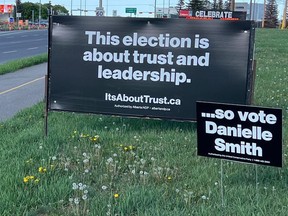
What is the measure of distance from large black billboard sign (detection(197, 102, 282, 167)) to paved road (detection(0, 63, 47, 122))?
5.61 meters

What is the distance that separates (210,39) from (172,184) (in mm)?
2514

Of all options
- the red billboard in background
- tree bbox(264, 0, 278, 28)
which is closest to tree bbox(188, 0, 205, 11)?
tree bbox(264, 0, 278, 28)

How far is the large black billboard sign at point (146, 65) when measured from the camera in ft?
22.8

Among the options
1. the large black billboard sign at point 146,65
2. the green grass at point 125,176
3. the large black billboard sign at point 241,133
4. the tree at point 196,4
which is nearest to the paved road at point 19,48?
the large black billboard sign at point 146,65

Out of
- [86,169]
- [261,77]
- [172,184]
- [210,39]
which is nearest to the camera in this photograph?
[172,184]

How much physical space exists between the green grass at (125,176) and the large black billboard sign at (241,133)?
0.38 meters

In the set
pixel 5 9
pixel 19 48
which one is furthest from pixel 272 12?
pixel 19 48

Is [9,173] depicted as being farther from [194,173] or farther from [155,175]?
[194,173]

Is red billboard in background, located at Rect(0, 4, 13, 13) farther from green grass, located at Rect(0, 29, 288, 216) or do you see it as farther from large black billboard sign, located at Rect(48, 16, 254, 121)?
large black billboard sign, located at Rect(48, 16, 254, 121)

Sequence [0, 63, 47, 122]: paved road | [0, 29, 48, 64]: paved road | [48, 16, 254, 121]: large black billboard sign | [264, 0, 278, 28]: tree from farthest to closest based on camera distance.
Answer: [264, 0, 278, 28]: tree
[0, 29, 48, 64]: paved road
[0, 63, 47, 122]: paved road
[48, 16, 254, 121]: large black billboard sign

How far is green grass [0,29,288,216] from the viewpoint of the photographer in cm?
450

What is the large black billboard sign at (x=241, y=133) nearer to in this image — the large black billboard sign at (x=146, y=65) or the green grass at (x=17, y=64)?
the large black billboard sign at (x=146, y=65)

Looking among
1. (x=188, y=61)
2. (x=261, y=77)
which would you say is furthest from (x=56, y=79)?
(x=261, y=77)

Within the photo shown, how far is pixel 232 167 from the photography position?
5730 millimetres
